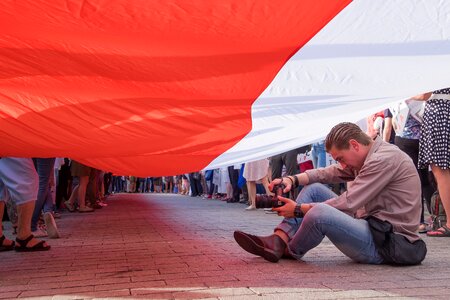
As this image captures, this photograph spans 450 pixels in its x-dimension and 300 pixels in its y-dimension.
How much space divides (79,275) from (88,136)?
93 centimetres

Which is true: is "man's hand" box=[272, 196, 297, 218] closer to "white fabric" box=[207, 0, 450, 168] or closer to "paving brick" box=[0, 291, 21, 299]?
"white fabric" box=[207, 0, 450, 168]

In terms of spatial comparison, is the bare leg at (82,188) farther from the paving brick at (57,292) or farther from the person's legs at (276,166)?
the paving brick at (57,292)

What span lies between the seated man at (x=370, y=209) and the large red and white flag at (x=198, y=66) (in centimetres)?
30

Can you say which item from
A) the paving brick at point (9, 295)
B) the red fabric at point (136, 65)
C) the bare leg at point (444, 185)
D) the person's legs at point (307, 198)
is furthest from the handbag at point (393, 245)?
the paving brick at point (9, 295)

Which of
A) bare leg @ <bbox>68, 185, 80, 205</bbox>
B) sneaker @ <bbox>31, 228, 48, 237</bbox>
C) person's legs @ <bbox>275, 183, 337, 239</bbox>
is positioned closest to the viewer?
person's legs @ <bbox>275, 183, 337, 239</bbox>

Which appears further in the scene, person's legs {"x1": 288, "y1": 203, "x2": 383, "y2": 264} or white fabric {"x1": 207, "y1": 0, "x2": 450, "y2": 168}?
person's legs {"x1": 288, "y1": 203, "x2": 383, "y2": 264}

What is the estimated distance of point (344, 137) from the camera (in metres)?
3.22

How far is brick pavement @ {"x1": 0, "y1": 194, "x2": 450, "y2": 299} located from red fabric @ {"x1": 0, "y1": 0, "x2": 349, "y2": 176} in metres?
0.87

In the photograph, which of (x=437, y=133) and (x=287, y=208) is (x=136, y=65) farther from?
(x=437, y=133)

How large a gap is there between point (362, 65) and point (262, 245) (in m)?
1.48

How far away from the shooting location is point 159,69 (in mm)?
2365

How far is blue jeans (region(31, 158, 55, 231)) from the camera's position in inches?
207

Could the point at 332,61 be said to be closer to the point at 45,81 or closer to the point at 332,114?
the point at 332,114

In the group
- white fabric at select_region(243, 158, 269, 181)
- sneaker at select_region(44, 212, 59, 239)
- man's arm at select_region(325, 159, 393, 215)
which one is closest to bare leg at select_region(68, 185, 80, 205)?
white fabric at select_region(243, 158, 269, 181)
